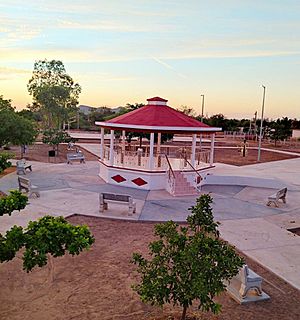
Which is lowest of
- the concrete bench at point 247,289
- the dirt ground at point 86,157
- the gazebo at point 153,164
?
the dirt ground at point 86,157

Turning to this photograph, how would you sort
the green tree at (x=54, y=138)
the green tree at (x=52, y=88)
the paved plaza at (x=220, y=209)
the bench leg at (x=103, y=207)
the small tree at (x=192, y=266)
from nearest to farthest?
the small tree at (x=192, y=266) < the paved plaza at (x=220, y=209) < the bench leg at (x=103, y=207) < the green tree at (x=54, y=138) < the green tree at (x=52, y=88)

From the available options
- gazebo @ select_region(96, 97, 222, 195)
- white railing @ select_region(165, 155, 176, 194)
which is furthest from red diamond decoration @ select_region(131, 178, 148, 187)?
white railing @ select_region(165, 155, 176, 194)

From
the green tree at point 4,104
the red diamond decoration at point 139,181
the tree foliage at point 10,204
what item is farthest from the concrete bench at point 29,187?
the tree foliage at point 10,204

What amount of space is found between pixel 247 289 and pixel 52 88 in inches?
1651

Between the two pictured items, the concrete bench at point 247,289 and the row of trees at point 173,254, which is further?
the concrete bench at point 247,289

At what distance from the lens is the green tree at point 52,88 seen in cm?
4488

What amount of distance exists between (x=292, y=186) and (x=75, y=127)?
2566 inches

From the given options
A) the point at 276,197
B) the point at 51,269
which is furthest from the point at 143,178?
the point at 51,269

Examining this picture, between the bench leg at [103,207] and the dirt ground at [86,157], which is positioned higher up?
the bench leg at [103,207]

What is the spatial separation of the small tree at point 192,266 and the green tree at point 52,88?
139 feet

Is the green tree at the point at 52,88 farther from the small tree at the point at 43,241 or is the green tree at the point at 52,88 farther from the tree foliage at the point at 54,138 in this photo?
the small tree at the point at 43,241

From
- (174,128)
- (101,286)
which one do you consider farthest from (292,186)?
(101,286)

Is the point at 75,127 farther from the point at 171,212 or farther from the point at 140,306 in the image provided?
the point at 140,306

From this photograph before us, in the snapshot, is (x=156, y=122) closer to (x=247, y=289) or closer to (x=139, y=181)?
(x=139, y=181)
